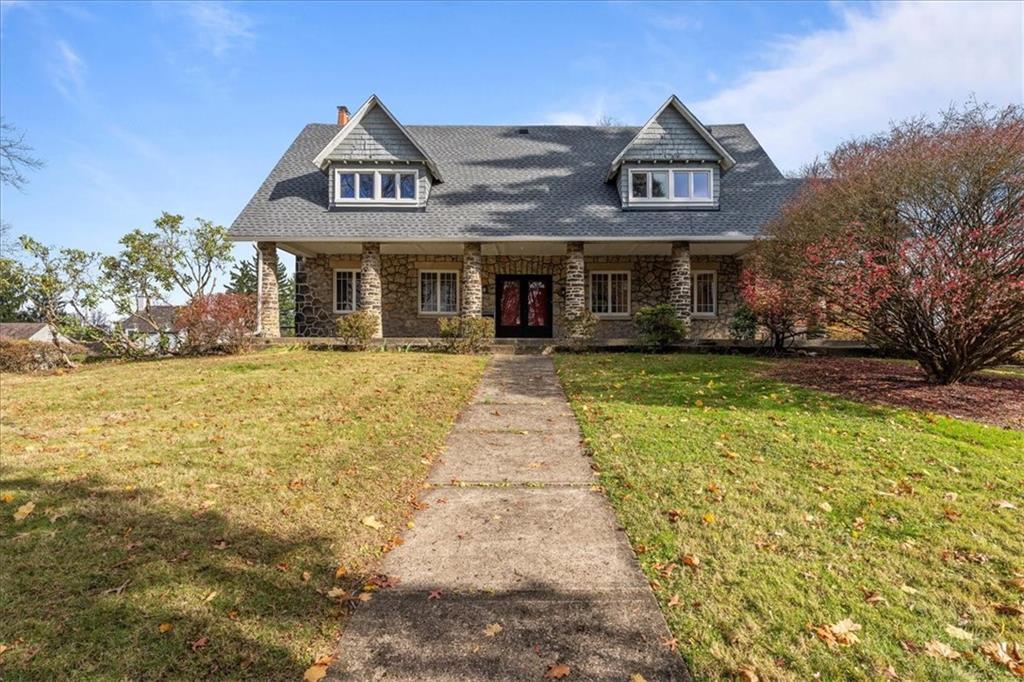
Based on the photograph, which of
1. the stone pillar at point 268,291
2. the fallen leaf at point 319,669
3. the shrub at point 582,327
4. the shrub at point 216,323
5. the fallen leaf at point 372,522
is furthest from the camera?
the stone pillar at point 268,291

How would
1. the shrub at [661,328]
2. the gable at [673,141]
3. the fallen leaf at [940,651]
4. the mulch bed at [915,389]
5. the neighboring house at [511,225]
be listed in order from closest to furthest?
the fallen leaf at [940,651] → the mulch bed at [915,389] → the shrub at [661,328] → the neighboring house at [511,225] → the gable at [673,141]

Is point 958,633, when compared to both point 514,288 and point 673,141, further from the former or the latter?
point 514,288

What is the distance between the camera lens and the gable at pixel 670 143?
17.5m

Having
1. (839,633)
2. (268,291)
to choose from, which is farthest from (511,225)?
(839,633)

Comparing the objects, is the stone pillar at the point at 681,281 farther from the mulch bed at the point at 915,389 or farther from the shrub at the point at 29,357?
the shrub at the point at 29,357

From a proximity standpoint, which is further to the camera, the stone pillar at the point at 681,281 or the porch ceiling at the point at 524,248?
the porch ceiling at the point at 524,248

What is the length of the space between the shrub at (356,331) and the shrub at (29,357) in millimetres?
7105

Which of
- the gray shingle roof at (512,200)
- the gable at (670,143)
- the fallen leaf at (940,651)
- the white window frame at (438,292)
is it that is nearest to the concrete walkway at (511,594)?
the fallen leaf at (940,651)

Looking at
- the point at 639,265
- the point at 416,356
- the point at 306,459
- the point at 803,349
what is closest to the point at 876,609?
the point at 306,459

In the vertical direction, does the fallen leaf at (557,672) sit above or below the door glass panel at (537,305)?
below

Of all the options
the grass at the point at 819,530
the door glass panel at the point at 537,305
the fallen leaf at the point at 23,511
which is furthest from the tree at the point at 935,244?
the fallen leaf at the point at 23,511

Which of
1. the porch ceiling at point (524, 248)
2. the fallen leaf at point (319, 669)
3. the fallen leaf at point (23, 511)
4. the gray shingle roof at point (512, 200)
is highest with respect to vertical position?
the gray shingle roof at point (512, 200)

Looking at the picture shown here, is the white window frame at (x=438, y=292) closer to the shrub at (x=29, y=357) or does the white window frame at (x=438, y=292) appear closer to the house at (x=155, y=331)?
the house at (x=155, y=331)

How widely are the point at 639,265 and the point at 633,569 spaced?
16761 millimetres
